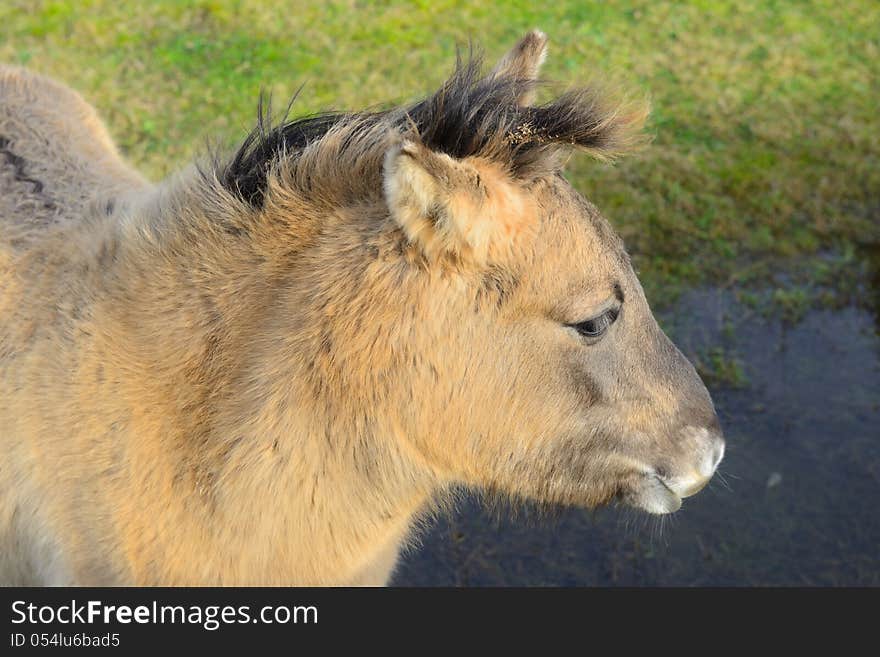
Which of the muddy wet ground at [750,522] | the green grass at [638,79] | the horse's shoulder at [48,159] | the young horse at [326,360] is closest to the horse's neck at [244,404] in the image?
the young horse at [326,360]

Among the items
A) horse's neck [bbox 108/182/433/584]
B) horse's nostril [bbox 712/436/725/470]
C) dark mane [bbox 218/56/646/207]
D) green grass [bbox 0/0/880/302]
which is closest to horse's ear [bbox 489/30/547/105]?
dark mane [bbox 218/56/646/207]

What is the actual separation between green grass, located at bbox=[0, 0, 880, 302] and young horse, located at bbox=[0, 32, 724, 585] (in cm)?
380

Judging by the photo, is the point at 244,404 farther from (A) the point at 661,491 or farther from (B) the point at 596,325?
(A) the point at 661,491

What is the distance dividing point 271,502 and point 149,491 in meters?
0.40

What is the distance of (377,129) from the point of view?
9.04 feet

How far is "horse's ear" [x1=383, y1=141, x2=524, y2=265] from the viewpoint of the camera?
2.32 metres

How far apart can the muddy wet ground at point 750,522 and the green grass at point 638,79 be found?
3.88 ft

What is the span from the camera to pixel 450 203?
2422 millimetres

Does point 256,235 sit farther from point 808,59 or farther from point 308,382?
point 808,59

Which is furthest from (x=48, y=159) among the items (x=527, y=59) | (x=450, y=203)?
(x=450, y=203)

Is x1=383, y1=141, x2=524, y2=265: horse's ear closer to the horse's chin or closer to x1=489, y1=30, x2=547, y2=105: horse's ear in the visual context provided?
x1=489, y1=30, x2=547, y2=105: horse's ear

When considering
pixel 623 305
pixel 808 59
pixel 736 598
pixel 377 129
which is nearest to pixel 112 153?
pixel 377 129

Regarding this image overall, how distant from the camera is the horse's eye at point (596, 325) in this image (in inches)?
110

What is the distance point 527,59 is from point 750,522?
3.28m
